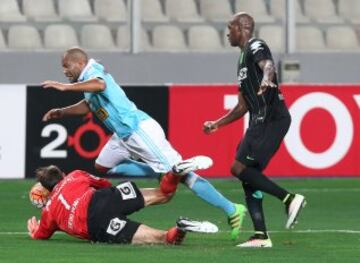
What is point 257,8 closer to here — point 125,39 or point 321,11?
point 321,11

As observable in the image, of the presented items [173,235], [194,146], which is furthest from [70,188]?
[194,146]

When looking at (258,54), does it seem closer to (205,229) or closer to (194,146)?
(205,229)

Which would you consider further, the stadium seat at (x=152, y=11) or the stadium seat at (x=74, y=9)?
the stadium seat at (x=74, y=9)

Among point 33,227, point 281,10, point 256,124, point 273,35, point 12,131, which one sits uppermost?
point 256,124

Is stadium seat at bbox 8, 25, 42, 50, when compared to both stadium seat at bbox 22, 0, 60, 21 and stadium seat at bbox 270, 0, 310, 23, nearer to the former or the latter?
stadium seat at bbox 22, 0, 60, 21

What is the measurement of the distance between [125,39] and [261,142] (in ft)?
36.5

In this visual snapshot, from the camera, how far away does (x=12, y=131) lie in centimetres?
1900

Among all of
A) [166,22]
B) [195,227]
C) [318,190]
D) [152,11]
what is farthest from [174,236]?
[166,22]

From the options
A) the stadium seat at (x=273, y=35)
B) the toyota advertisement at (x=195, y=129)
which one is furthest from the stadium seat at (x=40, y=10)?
the toyota advertisement at (x=195, y=129)

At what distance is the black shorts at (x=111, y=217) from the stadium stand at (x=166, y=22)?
35.7 ft

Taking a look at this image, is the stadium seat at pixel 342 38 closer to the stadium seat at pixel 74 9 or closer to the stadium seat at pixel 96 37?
the stadium seat at pixel 96 37

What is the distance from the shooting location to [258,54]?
11320 mm

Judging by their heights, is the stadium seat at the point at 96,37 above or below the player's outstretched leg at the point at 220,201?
above

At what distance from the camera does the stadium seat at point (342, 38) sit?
23359 millimetres
